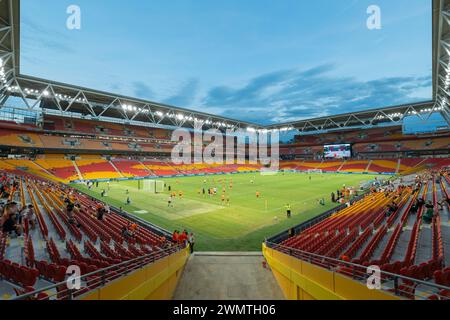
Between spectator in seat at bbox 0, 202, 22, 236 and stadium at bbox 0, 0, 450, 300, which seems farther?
spectator in seat at bbox 0, 202, 22, 236

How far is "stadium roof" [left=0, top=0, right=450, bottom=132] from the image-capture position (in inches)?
832

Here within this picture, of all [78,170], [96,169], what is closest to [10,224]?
[78,170]

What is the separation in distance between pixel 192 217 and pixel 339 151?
63.3m

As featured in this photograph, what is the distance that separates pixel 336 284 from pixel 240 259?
6.84 meters

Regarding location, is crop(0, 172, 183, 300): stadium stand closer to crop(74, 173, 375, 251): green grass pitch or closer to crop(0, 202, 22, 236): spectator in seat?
crop(0, 202, 22, 236): spectator in seat

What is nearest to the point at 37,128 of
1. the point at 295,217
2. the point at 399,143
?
the point at 295,217

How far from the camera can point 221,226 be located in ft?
61.2

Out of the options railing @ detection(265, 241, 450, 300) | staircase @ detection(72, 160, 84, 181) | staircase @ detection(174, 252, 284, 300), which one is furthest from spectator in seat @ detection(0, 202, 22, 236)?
staircase @ detection(72, 160, 84, 181)

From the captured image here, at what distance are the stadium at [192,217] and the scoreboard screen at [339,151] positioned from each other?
315 mm

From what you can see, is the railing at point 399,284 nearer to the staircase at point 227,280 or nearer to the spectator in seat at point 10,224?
the staircase at point 227,280

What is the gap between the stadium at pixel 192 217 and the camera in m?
6.84

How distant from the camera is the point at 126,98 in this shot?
5641 cm

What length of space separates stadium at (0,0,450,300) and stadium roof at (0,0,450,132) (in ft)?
0.97

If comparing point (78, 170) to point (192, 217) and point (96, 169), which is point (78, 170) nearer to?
point (96, 169)
